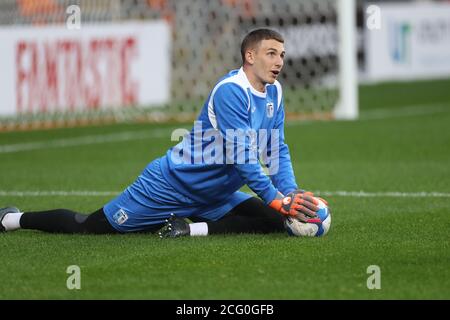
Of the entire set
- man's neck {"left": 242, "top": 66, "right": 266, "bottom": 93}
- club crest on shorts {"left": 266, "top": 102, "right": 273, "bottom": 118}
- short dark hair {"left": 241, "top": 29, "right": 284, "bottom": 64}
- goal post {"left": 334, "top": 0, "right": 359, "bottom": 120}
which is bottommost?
club crest on shorts {"left": 266, "top": 102, "right": 273, "bottom": 118}

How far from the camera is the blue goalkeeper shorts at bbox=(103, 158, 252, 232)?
7.45m

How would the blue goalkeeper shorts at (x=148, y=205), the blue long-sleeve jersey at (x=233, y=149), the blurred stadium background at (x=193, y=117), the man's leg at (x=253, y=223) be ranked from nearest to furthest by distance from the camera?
the blurred stadium background at (x=193, y=117)
the blue long-sleeve jersey at (x=233, y=149)
the blue goalkeeper shorts at (x=148, y=205)
the man's leg at (x=253, y=223)

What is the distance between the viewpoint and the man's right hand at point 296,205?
712 centimetres

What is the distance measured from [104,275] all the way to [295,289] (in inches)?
44.1

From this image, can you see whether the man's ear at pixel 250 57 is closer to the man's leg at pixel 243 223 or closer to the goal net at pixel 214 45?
the man's leg at pixel 243 223

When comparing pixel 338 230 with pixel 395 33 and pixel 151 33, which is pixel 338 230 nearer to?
pixel 151 33

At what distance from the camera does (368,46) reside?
2477 cm

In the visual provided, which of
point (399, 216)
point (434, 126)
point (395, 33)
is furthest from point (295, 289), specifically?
point (395, 33)

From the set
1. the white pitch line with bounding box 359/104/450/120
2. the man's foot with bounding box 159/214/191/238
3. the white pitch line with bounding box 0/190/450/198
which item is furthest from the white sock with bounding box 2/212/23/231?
the white pitch line with bounding box 359/104/450/120

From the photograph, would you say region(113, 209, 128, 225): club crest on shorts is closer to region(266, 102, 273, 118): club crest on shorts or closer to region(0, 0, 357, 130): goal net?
region(266, 102, 273, 118): club crest on shorts

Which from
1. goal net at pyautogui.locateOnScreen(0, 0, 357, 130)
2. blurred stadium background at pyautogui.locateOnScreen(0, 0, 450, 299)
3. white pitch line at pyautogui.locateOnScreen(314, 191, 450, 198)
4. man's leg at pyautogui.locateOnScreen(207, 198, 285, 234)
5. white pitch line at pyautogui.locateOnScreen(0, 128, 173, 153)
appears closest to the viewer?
blurred stadium background at pyautogui.locateOnScreen(0, 0, 450, 299)

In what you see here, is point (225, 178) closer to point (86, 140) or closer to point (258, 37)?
point (258, 37)

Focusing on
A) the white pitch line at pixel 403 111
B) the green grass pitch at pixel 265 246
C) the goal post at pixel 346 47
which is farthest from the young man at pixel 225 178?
the white pitch line at pixel 403 111

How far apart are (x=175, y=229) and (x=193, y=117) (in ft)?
35.4
